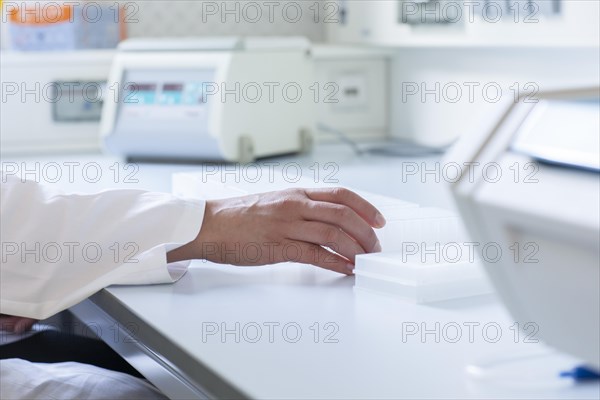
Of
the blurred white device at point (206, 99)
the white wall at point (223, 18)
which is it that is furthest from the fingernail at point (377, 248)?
the white wall at point (223, 18)

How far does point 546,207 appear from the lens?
59 centimetres

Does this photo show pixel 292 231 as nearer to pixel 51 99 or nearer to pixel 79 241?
pixel 79 241

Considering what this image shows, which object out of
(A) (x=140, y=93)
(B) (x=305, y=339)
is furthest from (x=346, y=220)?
(A) (x=140, y=93)

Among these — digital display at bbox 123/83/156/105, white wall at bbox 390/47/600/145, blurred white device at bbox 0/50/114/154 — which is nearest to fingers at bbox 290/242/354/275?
white wall at bbox 390/47/600/145

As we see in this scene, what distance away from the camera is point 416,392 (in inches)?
27.3

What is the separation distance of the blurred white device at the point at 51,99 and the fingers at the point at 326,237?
1.31 meters

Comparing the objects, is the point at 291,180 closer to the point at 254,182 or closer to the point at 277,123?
the point at 254,182

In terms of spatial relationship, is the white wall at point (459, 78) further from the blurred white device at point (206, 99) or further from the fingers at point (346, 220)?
the fingers at point (346, 220)

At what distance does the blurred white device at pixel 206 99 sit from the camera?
2025 millimetres

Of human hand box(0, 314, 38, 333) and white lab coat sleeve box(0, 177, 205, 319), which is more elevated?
white lab coat sleeve box(0, 177, 205, 319)

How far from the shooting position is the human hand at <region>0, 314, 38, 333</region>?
128cm

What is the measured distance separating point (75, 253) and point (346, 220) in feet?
1.01

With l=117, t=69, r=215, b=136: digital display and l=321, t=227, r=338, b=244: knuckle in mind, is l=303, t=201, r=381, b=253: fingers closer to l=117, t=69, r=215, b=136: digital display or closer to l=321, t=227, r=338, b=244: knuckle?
l=321, t=227, r=338, b=244: knuckle

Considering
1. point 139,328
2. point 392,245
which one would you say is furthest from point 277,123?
point 139,328
